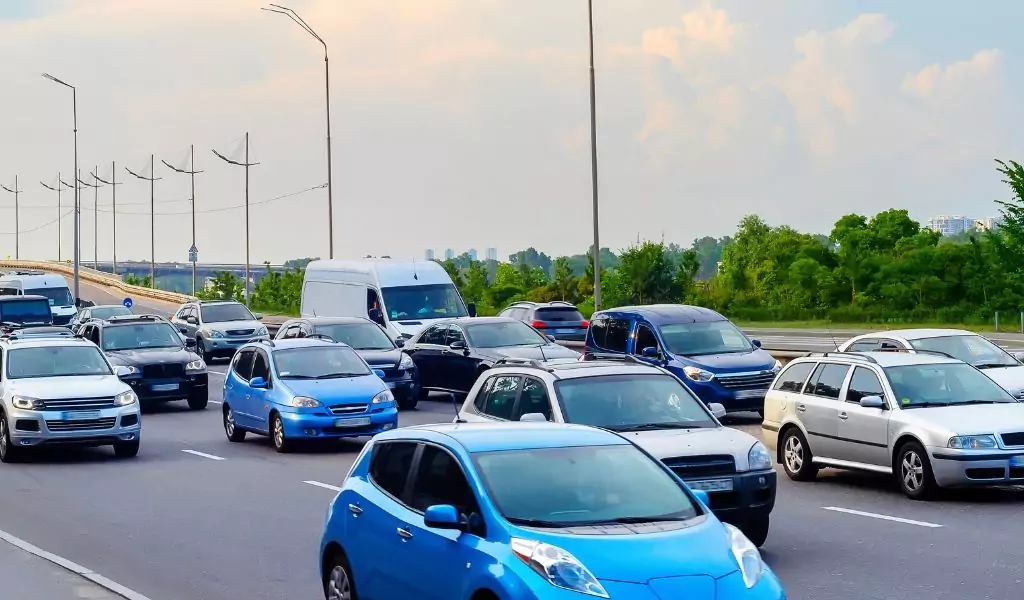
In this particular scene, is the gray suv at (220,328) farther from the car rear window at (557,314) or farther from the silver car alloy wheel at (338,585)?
the silver car alloy wheel at (338,585)

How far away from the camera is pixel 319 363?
71.6ft

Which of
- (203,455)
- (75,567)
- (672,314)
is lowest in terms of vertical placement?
(203,455)

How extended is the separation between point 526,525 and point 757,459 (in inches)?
187

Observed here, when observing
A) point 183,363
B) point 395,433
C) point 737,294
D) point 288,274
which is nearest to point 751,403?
point 183,363

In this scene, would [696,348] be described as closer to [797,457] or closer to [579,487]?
[797,457]

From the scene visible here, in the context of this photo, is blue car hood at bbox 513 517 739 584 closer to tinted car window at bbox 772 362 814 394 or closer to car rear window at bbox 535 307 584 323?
tinted car window at bbox 772 362 814 394

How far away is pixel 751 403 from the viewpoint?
2320cm

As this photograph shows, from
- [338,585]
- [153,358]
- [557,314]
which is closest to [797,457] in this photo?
[338,585]

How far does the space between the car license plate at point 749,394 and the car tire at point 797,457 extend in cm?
630

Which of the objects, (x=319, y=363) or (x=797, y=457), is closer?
(x=797, y=457)

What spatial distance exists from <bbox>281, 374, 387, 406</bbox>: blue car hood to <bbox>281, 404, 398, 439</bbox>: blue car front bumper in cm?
23

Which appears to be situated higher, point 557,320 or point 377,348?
point 557,320

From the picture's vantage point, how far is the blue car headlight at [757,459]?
37.8 ft

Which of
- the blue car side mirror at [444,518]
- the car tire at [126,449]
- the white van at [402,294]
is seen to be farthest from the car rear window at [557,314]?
the blue car side mirror at [444,518]
